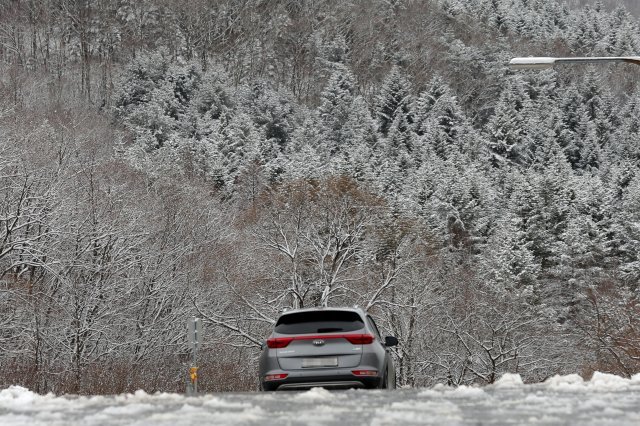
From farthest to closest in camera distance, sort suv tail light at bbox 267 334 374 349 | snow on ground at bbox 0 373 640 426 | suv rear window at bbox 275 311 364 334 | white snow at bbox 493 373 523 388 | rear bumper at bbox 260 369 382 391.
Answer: suv rear window at bbox 275 311 364 334 → suv tail light at bbox 267 334 374 349 → rear bumper at bbox 260 369 382 391 → white snow at bbox 493 373 523 388 → snow on ground at bbox 0 373 640 426

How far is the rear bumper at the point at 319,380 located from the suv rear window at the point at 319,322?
543 mm

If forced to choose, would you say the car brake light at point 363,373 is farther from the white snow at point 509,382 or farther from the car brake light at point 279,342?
the white snow at point 509,382

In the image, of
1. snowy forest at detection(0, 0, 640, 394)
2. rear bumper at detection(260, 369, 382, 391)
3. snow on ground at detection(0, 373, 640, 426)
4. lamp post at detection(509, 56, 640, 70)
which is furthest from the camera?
snowy forest at detection(0, 0, 640, 394)

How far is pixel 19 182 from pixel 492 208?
44631mm

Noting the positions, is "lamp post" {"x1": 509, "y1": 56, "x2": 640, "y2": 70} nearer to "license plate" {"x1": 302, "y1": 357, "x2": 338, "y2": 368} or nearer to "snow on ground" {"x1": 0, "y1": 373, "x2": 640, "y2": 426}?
"license plate" {"x1": 302, "y1": 357, "x2": 338, "y2": 368}

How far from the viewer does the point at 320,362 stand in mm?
11359

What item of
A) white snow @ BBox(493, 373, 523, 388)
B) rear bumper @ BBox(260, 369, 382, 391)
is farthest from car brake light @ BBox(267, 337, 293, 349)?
white snow @ BBox(493, 373, 523, 388)

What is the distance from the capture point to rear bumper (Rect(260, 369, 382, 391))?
37.1ft

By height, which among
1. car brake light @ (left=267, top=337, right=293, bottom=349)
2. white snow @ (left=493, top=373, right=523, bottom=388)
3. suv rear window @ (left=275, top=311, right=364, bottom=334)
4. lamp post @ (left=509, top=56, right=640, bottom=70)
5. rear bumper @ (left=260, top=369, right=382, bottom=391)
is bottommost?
rear bumper @ (left=260, top=369, right=382, bottom=391)

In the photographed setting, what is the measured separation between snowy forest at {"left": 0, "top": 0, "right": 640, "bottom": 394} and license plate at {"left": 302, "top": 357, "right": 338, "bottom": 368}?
380 inches

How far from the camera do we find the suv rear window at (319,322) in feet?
38.0

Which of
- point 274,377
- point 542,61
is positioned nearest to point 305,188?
point 542,61

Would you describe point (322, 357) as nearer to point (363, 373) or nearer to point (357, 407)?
point (363, 373)

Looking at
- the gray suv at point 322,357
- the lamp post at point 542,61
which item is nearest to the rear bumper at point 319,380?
the gray suv at point 322,357
